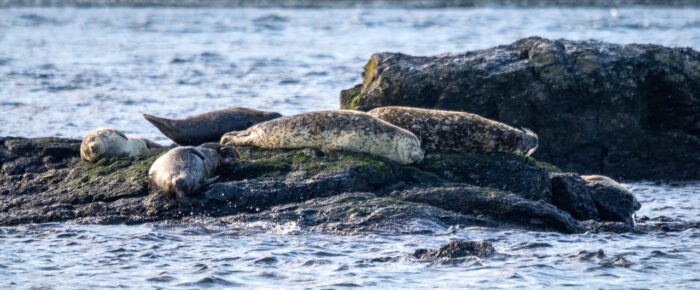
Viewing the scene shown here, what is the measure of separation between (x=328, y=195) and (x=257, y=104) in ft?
28.4

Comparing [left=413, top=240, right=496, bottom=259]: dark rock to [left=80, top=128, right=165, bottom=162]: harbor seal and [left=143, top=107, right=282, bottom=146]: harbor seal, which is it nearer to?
[left=80, top=128, right=165, bottom=162]: harbor seal

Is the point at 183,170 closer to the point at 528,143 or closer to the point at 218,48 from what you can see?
the point at 528,143

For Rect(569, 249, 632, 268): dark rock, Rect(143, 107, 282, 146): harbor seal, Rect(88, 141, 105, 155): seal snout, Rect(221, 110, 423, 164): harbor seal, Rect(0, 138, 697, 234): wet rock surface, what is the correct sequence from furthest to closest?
1. Rect(143, 107, 282, 146): harbor seal
2. Rect(88, 141, 105, 155): seal snout
3. Rect(221, 110, 423, 164): harbor seal
4. Rect(0, 138, 697, 234): wet rock surface
5. Rect(569, 249, 632, 268): dark rock

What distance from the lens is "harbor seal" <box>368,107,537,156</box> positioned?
29.5ft

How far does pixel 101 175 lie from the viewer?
8375 millimetres

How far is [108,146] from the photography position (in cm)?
882

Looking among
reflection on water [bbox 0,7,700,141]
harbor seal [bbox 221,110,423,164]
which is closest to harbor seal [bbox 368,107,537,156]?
harbor seal [bbox 221,110,423,164]

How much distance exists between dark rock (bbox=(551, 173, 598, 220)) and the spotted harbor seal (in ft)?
9.04

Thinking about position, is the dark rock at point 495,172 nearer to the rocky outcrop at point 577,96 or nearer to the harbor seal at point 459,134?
the harbor seal at point 459,134

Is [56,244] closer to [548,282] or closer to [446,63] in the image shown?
[548,282]

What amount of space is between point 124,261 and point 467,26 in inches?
1175

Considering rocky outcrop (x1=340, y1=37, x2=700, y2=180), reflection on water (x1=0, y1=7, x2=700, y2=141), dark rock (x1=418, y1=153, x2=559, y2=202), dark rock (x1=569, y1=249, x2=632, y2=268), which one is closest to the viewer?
dark rock (x1=569, y1=249, x2=632, y2=268)

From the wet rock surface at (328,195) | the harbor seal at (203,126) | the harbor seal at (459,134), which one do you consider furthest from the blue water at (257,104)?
the harbor seal at (203,126)

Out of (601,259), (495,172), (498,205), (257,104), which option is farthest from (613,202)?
(257,104)
